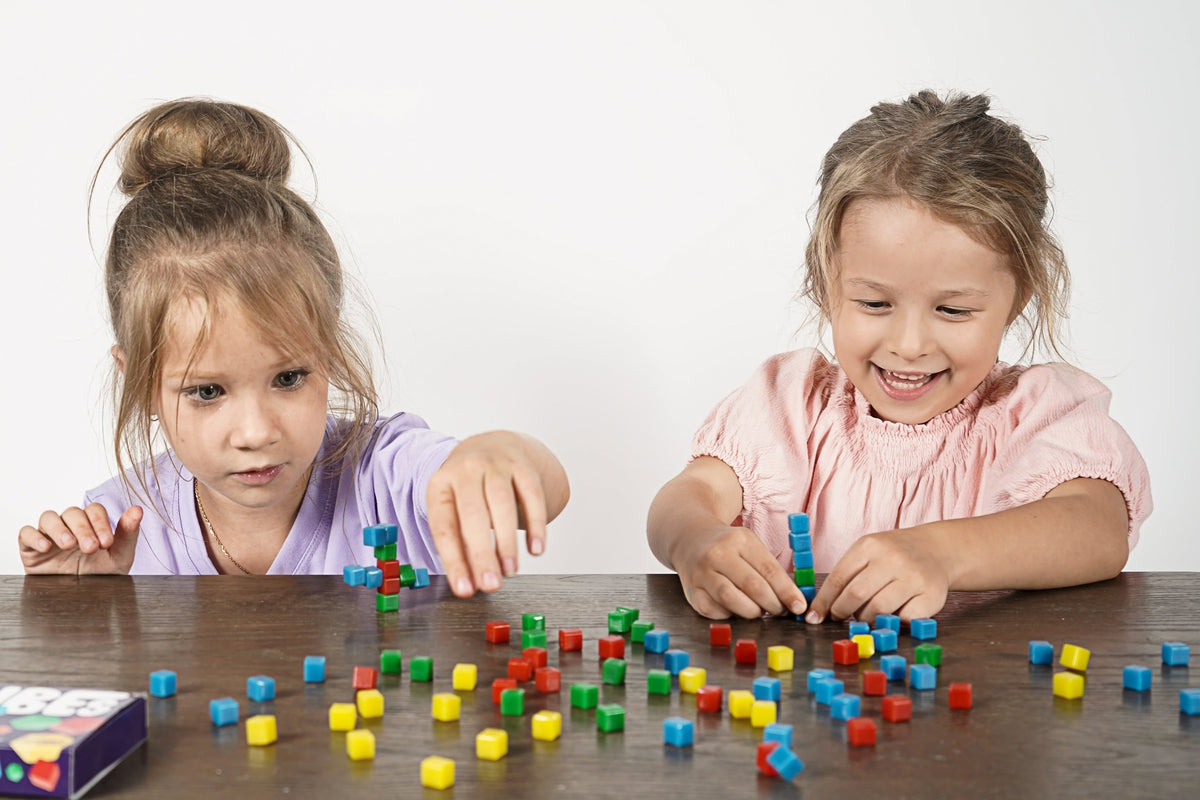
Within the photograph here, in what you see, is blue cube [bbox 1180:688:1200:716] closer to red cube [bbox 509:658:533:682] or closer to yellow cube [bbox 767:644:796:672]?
yellow cube [bbox 767:644:796:672]

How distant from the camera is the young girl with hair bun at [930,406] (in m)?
1.22

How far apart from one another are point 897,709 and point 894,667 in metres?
0.09

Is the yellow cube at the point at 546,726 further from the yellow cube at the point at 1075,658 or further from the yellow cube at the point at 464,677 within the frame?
the yellow cube at the point at 1075,658

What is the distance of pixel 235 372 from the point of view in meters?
1.40

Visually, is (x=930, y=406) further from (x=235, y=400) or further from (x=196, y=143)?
(x=196, y=143)

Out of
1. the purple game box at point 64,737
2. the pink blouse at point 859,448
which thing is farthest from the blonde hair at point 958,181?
the purple game box at point 64,737

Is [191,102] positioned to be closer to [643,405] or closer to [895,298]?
[895,298]

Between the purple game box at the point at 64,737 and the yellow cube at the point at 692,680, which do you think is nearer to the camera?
the purple game box at the point at 64,737

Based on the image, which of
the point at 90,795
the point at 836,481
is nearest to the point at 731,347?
the point at 836,481

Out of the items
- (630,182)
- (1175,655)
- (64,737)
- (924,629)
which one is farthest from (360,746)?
(630,182)

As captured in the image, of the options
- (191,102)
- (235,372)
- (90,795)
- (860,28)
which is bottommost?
(90,795)

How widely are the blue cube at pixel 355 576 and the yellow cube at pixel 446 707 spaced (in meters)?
0.33

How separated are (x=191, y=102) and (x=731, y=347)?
54.7 inches

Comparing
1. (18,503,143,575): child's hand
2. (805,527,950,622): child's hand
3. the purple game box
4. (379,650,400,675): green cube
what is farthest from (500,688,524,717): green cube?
(18,503,143,575): child's hand
